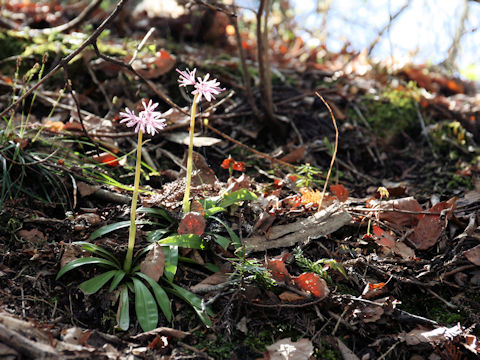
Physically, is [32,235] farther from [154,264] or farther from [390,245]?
[390,245]

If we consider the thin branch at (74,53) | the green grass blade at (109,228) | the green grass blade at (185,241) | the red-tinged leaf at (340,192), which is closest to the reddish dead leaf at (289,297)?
the green grass blade at (185,241)

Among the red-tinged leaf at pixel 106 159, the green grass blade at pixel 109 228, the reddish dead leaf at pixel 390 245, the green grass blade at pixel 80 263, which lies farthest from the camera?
the red-tinged leaf at pixel 106 159

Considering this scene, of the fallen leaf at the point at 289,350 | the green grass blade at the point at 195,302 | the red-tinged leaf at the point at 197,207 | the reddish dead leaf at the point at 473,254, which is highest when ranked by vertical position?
the red-tinged leaf at the point at 197,207

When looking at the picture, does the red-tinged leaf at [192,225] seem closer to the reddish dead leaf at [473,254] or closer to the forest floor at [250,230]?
the forest floor at [250,230]

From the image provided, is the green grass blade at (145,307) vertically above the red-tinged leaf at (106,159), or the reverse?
the red-tinged leaf at (106,159)

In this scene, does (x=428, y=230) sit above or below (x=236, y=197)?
below

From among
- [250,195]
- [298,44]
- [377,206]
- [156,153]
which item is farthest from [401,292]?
[298,44]

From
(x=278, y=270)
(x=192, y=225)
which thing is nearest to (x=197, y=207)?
(x=192, y=225)

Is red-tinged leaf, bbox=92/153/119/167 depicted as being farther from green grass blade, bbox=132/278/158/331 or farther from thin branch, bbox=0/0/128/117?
green grass blade, bbox=132/278/158/331
